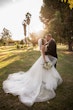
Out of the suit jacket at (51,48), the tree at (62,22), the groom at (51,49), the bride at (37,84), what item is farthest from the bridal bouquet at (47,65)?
the tree at (62,22)

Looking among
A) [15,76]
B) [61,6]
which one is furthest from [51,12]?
[15,76]

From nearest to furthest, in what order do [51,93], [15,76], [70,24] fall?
[51,93] → [15,76] → [70,24]

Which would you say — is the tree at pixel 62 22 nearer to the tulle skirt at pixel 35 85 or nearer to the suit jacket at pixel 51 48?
the suit jacket at pixel 51 48

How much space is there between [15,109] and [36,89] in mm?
1869

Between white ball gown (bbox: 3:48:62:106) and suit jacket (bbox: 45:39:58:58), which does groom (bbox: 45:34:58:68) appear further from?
white ball gown (bbox: 3:48:62:106)

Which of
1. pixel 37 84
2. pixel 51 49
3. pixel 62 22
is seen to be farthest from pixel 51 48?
pixel 62 22

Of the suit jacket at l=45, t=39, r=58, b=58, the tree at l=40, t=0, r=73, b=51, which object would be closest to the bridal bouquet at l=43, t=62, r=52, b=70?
the suit jacket at l=45, t=39, r=58, b=58

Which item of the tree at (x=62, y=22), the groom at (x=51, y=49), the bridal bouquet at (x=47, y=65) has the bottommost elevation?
the bridal bouquet at (x=47, y=65)

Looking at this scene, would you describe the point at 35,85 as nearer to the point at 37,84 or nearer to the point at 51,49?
the point at 37,84

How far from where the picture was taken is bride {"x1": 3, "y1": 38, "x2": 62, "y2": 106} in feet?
25.6

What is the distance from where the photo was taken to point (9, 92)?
27.7 ft

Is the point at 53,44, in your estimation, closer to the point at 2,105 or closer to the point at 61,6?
the point at 2,105

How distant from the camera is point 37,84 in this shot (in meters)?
8.84

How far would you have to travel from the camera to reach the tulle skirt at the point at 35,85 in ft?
25.4
